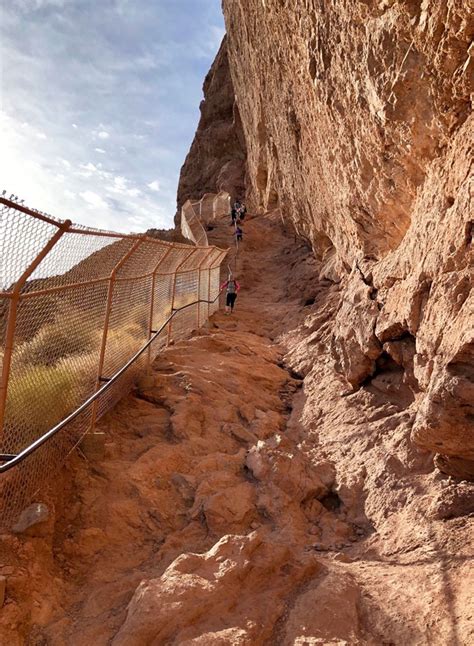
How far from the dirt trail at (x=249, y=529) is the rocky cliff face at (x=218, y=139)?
94.0 feet

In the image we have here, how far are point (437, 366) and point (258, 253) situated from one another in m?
14.4

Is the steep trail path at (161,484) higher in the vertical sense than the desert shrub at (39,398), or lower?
lower

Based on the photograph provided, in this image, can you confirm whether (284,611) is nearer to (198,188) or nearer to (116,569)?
(116,569)

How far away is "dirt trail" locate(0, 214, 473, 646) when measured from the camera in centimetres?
276

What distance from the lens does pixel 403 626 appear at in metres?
2.66

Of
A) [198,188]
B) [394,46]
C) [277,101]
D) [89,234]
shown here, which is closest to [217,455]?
[89,234]

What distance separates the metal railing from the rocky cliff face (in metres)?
28.2

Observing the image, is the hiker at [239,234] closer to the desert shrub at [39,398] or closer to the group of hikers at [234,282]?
the group of hikers at [234,282]

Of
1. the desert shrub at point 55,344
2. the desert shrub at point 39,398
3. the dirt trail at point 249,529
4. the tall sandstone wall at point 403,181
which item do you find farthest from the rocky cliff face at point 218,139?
the desert shrub at point 39,398

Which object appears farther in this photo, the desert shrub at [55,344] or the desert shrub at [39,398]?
the desert shrub at [55,344]

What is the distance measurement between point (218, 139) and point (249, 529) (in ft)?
117

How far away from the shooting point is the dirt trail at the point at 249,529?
2.76 m

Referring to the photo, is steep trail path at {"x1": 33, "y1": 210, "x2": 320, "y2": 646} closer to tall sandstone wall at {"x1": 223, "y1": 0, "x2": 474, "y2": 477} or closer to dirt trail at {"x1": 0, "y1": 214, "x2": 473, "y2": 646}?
dirt trail at {"x1": 0, "y1": 214, "x2": 473, "y2": 646}

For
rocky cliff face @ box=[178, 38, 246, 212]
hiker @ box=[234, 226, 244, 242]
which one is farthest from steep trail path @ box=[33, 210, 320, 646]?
rocky cliff face @ box=[178, 38, 246, 212]
